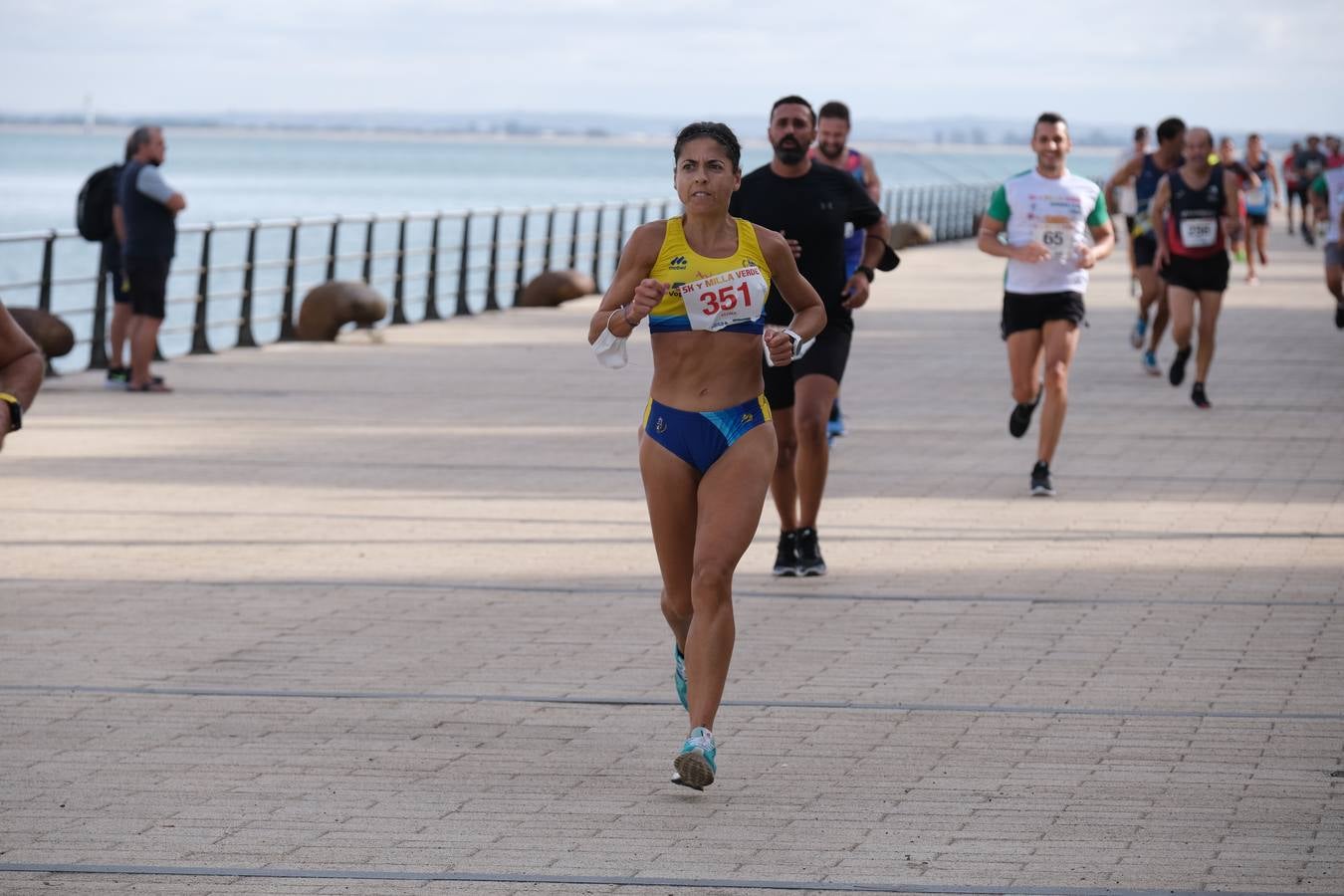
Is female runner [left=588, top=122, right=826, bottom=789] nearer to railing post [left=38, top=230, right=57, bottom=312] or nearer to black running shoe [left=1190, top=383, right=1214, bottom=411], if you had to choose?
black running shoe [left=1190, top=383, right=1214, bottom=411]

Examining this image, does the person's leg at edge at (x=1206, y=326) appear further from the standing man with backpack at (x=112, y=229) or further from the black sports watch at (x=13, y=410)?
the black sports watch at (x=13, y=410)

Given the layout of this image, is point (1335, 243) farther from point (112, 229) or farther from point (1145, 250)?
point (112, 229)

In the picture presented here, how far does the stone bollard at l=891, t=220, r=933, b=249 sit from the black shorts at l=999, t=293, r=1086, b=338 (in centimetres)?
2972

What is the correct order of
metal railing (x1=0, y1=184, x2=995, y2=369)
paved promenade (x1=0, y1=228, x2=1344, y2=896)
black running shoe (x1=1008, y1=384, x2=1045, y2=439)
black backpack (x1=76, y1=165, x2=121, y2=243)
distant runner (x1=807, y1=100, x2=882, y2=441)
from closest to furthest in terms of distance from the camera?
1. paved promenade (x1=0, y1=228, x2=1344, y2=896)
2. black running shoe (x1=1008, y1=384, x2=1045, y2=439)
3. distant runner (x1=807, y1=100, x2=882, y2=441)
4. black backpack (x1=76, y1=165, x2=121, y2=243)
5. metal railing (x1=0, y1=184, x2=995, y2=369)

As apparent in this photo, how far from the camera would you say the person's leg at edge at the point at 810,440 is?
29.7 feet

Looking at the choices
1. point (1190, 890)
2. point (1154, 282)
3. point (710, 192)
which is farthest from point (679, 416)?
point (1154, 282)

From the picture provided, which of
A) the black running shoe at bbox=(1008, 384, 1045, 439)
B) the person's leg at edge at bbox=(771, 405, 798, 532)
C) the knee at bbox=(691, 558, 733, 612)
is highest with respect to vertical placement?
the knee at bbox=(691, 558, 733, 612)

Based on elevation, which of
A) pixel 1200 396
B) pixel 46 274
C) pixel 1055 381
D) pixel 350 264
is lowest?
pixel 350 264

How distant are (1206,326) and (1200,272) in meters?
0.36

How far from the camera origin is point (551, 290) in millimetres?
26281

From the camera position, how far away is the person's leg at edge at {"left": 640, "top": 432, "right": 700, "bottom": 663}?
6.20m

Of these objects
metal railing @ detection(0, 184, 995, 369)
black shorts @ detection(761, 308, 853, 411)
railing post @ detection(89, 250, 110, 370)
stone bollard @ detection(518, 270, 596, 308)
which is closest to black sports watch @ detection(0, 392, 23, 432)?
black shorts @ detection(761, 308, 853, 411)

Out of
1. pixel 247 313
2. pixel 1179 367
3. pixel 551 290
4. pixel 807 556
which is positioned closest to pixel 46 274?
pixel 247 313

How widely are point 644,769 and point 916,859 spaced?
3.63 ft
